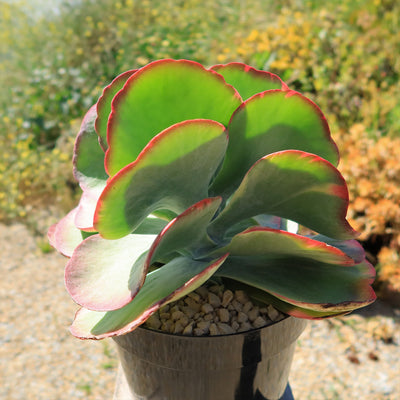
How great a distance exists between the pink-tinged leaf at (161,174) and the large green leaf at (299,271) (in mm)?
131

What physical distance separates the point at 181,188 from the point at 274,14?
4708 mm

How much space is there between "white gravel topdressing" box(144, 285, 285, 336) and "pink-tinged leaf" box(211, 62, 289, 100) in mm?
387

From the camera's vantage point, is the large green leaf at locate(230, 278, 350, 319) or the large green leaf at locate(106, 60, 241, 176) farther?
the large green leaf at locate(230, 278, 350, 319)

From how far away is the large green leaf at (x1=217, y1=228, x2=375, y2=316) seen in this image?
716mm

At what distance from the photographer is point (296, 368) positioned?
1825 millimetres

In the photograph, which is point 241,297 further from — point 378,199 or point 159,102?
point 378,199

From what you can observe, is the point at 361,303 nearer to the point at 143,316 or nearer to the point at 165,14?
the point at 143,316

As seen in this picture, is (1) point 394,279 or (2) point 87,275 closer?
(2) point 87,275

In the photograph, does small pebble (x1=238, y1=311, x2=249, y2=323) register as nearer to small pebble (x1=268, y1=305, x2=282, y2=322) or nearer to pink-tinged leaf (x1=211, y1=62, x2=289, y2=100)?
small pebble (x1=268, y1=305, x2=282, y2=322)

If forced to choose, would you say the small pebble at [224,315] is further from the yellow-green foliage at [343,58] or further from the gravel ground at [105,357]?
the yellow-green foliage at [343,58]

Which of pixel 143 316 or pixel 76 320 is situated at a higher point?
pixel 143 316

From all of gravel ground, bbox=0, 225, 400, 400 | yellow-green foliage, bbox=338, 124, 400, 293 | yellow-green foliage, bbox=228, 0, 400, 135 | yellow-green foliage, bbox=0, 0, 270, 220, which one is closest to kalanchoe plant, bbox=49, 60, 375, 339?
gravel ground, bbox=0, 225, 400, 400

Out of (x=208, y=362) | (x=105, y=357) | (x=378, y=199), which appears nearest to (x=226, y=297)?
(x=208, y=362)

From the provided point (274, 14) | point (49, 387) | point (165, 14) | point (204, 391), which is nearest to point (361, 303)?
point (204, 391)
